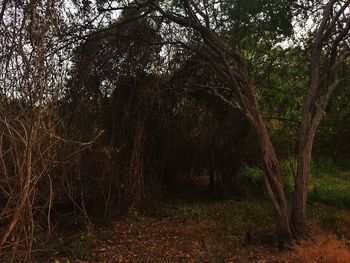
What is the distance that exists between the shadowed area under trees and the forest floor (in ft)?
0.12

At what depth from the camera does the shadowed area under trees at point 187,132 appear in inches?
318

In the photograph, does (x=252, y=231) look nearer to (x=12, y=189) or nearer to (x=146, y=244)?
(x=146, y=244)

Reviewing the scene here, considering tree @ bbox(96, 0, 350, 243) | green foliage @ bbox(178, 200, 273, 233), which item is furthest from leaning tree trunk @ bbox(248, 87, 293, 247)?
green foliage @ bbox(178, 200, 273, 233)

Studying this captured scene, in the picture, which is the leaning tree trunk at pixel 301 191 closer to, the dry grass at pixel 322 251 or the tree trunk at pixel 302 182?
the tree trunk at pixel 302 182

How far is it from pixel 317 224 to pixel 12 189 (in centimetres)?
667

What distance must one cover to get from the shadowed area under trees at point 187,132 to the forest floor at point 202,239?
4cm

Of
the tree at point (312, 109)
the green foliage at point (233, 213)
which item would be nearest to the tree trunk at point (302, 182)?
the tree at point (312, 109)

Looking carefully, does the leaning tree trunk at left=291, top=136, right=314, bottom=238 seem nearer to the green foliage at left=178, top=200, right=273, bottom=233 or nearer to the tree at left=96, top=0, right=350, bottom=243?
the tree at left=96, top=0, right=350, bottom=243

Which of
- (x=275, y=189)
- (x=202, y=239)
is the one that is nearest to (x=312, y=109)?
(x=275, y=189)

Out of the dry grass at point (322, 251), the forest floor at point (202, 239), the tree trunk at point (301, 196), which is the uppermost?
the tree trunk at point (301, 196)

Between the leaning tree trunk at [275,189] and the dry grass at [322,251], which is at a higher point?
the leaning tree trunk at [275,189]

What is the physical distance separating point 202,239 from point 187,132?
3730 millimetres

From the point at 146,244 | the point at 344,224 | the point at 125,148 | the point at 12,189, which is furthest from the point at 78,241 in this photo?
the point at 344,224

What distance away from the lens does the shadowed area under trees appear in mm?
8072
